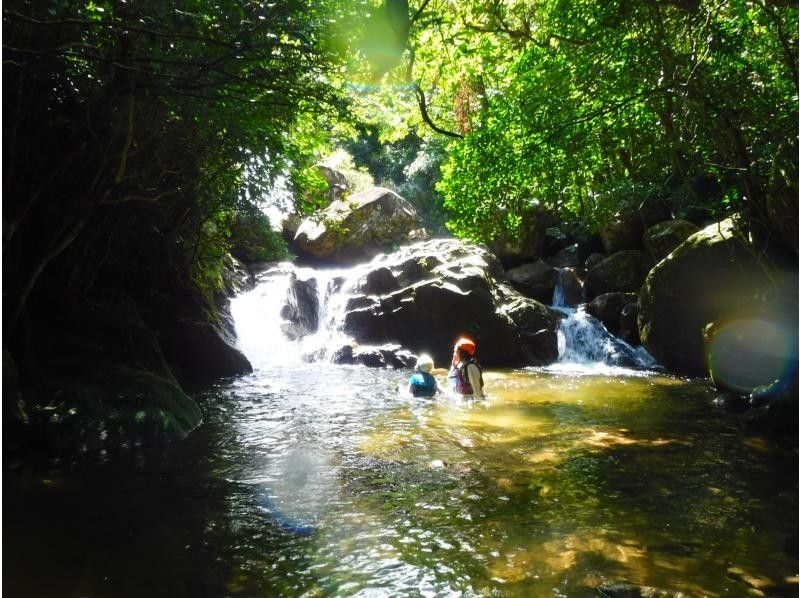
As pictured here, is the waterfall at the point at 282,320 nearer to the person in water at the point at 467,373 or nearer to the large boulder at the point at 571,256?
the person in water at the point at 467,373

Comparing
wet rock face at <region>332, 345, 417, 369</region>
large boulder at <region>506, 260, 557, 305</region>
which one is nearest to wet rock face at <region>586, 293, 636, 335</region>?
large boulder at <region>506, 260, 557, 305</region>

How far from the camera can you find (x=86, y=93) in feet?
23.8

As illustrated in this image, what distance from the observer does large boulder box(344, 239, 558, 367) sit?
15.2m

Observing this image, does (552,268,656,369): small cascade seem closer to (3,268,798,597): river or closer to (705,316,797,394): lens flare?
(705,316,797,394): lens flare

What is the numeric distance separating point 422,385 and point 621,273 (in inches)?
440

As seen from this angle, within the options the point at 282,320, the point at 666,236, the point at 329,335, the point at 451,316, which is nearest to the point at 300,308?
the point at 282,320

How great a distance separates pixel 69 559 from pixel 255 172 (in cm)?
825

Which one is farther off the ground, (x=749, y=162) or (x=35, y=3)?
(x=35, y=3)

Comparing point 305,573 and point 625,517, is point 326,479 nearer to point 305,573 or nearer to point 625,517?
point 305,573

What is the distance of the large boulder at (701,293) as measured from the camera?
10750mm

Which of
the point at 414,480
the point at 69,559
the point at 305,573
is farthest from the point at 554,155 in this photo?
the point at 69,559

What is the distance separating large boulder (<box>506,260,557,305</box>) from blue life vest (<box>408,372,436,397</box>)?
11018 millimetres

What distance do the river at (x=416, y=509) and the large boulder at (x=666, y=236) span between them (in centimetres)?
951

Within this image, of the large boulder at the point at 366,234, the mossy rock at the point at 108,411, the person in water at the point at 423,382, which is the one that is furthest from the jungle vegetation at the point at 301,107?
the large boulder at the point at 366,234
